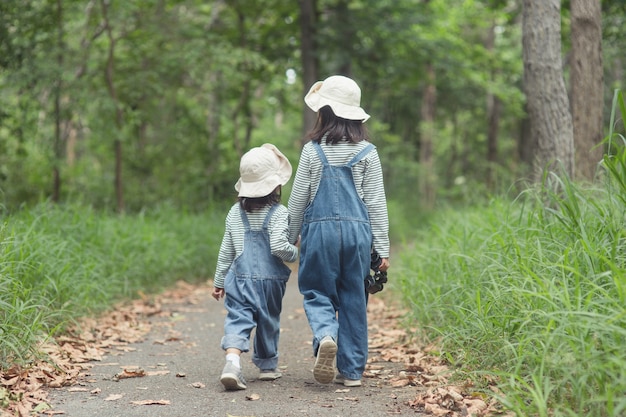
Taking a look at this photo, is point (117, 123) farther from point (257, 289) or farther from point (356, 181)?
point (356, 181)

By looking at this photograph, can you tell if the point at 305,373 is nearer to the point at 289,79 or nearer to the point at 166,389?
the point at 166,389

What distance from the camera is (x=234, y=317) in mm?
4668

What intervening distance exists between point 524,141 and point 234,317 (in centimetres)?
1478

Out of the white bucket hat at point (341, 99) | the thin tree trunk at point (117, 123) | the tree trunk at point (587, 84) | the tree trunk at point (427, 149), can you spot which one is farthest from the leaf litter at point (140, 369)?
the tree trunk at point (427, 149)

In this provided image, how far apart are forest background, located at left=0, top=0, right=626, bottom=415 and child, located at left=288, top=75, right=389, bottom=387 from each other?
28.7 inches

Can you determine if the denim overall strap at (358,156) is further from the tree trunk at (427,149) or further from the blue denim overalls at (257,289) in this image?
the tree trunk at (427,149)

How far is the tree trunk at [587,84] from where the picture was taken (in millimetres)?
7820

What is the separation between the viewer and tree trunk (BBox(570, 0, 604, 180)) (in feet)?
25.7

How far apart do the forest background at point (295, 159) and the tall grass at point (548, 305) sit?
0.02 m

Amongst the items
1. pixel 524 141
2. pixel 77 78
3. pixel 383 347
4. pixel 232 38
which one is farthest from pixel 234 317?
pixel 524 141

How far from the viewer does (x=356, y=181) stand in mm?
4691

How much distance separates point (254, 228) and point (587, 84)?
197 inches

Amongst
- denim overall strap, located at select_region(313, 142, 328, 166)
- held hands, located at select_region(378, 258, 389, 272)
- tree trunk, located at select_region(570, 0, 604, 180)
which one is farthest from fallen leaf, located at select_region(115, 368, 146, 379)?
tree trunk, located at select_region(570, 0, 604, 180)


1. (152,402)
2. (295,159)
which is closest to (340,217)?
(152,402)
